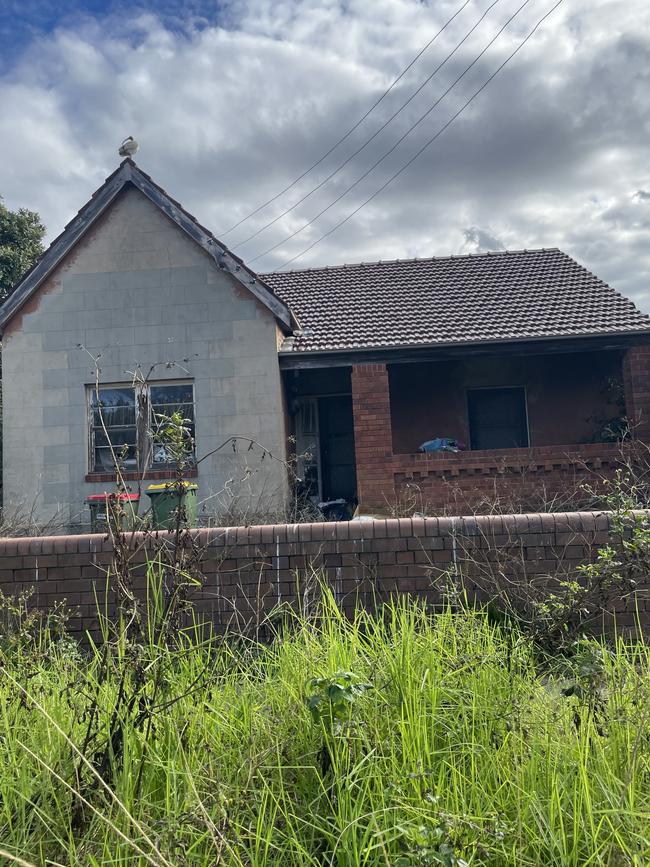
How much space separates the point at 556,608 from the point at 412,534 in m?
1.27

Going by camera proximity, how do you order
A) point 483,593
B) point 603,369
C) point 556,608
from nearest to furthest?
point 556,608 → point 483,593 → point 603,369

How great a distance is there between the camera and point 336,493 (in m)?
14.3

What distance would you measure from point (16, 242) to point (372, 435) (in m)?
13.1

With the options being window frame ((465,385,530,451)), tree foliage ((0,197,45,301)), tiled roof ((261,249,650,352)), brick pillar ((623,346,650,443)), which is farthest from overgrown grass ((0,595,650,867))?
tree foliage ((0,197,45,301))

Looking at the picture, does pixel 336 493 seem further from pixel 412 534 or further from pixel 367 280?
pixel 412 534

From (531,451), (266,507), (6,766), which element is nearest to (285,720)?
(6,766)

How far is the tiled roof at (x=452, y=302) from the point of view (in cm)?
1243

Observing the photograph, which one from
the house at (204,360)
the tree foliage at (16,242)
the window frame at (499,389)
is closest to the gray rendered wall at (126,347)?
the house at (204,360)

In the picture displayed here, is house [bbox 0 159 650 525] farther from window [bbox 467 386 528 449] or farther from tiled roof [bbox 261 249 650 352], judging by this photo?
window [bbox 467 386 528 449]

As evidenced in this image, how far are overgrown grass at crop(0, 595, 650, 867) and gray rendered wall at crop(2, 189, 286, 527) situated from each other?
849 cm

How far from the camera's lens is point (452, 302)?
14.2 metres

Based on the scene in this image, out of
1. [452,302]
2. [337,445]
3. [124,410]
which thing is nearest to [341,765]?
[124,410]

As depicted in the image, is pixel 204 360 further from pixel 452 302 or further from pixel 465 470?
pixel 452 302

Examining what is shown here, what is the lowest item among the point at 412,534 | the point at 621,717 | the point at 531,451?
the point at 621,717
